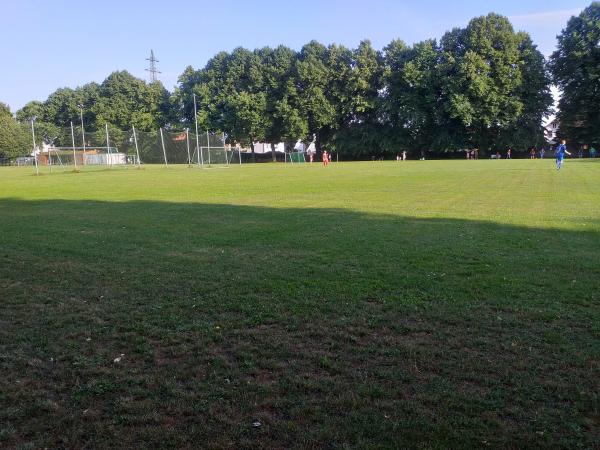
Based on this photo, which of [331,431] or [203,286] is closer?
[331,431]

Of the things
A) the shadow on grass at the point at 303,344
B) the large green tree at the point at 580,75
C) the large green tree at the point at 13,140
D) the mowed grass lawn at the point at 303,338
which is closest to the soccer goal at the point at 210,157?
the mowed grass lawn at the point at 303,338

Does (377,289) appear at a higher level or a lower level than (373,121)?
lower

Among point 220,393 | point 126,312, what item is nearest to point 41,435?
point 220,393

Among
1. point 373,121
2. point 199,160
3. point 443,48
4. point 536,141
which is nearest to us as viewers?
point 199,160

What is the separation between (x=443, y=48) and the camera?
68.6m

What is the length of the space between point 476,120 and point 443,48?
39.9 ft

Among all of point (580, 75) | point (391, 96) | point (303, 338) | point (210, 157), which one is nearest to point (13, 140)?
point (210, 157)

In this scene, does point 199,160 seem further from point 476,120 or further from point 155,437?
point 155,437

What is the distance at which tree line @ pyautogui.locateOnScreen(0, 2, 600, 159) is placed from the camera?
62656mm

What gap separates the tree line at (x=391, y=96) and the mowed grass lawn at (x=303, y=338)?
168 ft

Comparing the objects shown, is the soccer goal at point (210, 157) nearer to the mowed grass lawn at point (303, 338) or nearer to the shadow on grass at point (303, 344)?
the mowed grass lawn at point (303, 338)

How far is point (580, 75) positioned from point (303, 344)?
69.1 metres

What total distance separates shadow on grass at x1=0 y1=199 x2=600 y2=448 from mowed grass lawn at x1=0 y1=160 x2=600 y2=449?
2 centimetres

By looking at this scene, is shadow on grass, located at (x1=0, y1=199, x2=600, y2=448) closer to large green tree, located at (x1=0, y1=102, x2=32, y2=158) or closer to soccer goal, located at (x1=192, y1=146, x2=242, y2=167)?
soccer goal, located at (x1=192, y1=146, x2=242, y2=167)
